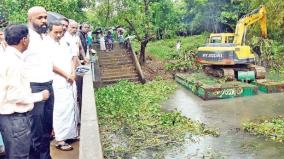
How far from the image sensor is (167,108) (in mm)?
13648

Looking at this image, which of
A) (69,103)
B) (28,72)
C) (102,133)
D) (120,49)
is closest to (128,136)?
(102,133)

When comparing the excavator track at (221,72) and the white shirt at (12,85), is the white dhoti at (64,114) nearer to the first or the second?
the white shirt at (12,85)

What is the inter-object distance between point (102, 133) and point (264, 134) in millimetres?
4067

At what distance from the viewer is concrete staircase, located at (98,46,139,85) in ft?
58.1

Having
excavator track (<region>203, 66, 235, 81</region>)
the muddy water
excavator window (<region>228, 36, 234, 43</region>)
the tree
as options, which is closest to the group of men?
the muddy water

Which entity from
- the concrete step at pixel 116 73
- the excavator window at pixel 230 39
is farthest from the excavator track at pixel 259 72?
the concrete step at pixel 116 73

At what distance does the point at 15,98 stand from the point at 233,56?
14.5 metres

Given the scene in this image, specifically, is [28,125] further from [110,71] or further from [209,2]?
[209,2]

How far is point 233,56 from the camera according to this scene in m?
17.0

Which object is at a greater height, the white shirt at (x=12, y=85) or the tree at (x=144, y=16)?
the tree at (x=144, y=16)

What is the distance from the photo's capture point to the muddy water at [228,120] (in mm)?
8945

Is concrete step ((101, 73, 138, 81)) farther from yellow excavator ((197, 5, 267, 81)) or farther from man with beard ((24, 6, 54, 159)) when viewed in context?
man with beard ((24, 6, 54, 159))

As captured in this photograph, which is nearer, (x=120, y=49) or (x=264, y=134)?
(x=264, y=134)

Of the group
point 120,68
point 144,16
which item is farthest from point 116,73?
point 144,16
